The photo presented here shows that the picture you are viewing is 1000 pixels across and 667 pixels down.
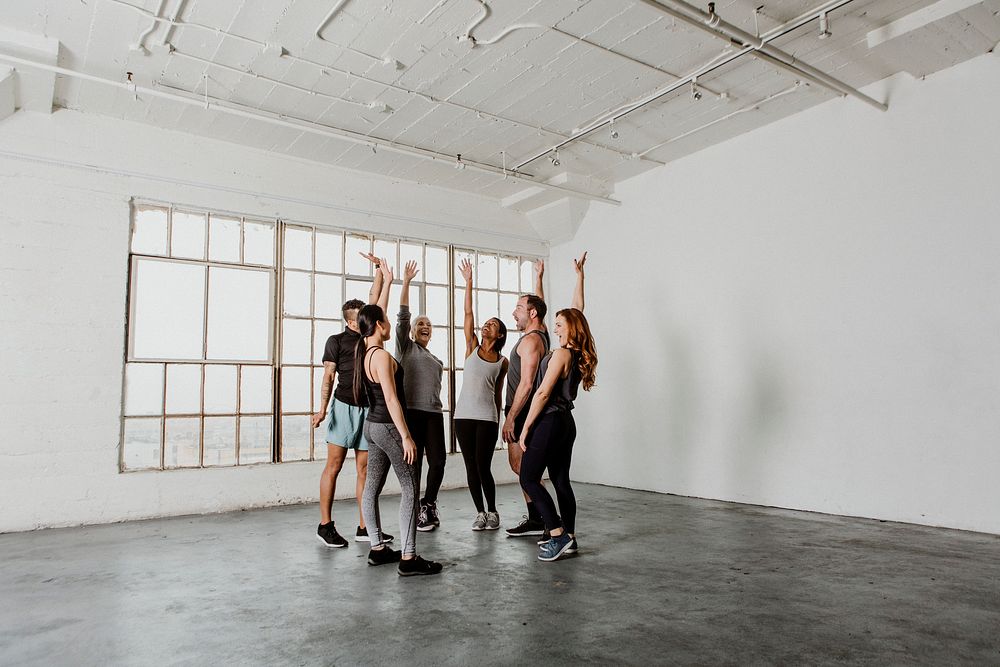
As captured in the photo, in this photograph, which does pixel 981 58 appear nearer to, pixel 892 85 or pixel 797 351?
pixel 892 85

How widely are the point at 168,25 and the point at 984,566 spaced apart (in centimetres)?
612

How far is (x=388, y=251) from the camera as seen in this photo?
7250mm

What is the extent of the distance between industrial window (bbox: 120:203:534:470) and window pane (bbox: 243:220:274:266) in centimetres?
1

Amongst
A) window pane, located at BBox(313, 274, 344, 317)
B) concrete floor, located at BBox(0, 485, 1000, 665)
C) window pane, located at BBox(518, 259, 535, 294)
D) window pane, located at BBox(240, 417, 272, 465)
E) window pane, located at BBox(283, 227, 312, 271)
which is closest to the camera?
concrete floor, located at BBox(0, 485, 1000, 665)

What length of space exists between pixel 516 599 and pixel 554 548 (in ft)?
2.55

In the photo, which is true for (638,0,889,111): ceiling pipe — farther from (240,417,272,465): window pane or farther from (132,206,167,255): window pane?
(240,417,272,465): window pane

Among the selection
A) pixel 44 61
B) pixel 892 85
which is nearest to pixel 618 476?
pixel 892 85

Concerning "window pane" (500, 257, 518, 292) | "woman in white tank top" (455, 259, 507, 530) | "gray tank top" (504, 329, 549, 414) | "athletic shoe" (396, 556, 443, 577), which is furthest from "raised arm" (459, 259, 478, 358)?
"window pane" (500, 257, 518, 292)

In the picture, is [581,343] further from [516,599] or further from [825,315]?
[825,315]

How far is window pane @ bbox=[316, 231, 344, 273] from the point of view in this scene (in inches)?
267

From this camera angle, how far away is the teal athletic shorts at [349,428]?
4.26m

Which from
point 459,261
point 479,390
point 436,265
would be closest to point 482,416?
point 479,390

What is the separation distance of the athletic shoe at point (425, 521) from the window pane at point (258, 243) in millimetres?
3162

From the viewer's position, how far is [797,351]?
564 cm
